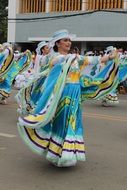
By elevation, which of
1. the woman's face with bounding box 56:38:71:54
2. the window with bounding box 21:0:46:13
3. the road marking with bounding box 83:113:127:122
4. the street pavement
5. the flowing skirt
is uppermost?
the window with bounding box 21:0:46:13

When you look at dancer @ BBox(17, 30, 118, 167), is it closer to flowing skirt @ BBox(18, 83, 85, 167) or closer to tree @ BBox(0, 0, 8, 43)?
flowing skirt @ BBox(18, 83, 85, 167)

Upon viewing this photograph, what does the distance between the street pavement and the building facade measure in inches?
634

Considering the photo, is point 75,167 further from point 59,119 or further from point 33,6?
point 33,6

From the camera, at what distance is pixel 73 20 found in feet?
87.7

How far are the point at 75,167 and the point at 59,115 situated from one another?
2.25 feet

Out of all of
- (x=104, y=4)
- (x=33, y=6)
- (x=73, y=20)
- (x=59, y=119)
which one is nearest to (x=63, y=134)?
(x=59, y=119)

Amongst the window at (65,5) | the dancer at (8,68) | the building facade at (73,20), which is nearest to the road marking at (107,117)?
the dancer at (8,68)

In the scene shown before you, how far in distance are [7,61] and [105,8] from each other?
14772 millimetres

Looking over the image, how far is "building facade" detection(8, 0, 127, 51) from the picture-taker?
25016 millimetres

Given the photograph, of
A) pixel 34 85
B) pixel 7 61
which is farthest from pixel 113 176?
pixel 7 61

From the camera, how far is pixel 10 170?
240 inches

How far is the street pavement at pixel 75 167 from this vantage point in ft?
18.1

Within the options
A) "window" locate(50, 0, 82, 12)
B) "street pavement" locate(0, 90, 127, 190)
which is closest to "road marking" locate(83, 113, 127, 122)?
"street pavement" locate(0, 90, 127, 190)

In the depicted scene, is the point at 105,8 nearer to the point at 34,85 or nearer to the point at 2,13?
the point at 2,13
